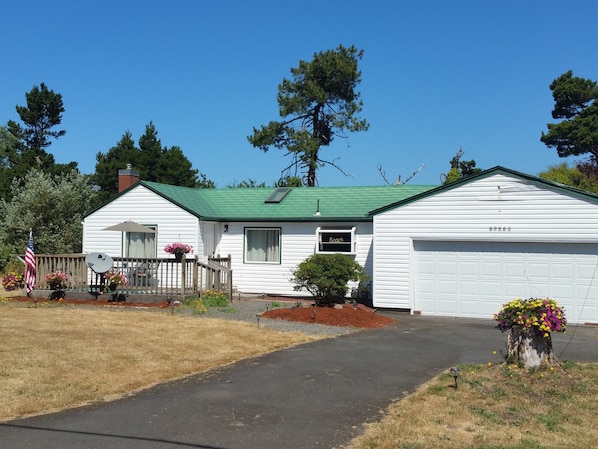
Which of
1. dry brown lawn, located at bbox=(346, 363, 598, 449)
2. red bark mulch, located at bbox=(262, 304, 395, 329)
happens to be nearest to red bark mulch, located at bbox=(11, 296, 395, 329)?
red bark mulch, located at bbox=(262, 304, 395, 329)

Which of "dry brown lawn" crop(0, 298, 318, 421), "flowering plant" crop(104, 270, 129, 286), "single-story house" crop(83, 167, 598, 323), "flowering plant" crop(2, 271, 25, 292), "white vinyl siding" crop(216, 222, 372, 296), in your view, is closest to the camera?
"dry brown lawn" crop(0, 298, 318, 421)

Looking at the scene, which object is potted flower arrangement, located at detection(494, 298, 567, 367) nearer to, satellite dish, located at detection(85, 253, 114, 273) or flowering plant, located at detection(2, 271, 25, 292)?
satellite dish, located at detection(85, 253, 114, 273)

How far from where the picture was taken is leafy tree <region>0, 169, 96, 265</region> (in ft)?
91.9

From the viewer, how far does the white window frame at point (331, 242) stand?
65.9 ft

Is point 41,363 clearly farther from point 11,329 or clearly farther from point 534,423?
point 534,423

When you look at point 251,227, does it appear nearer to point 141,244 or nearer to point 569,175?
point 141,244

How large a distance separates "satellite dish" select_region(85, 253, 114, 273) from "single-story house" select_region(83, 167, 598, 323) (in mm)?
3445

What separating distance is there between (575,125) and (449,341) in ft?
132

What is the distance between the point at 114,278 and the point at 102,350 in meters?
7.72

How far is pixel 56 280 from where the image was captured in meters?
18.4

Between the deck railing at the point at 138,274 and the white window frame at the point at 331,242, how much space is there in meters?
3.34

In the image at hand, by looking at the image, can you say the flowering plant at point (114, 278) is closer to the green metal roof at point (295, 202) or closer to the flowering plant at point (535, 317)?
the green metal roof at point (295, 202)

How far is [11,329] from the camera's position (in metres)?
12.8

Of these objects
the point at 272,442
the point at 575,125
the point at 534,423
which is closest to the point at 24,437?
the point at 272,442
